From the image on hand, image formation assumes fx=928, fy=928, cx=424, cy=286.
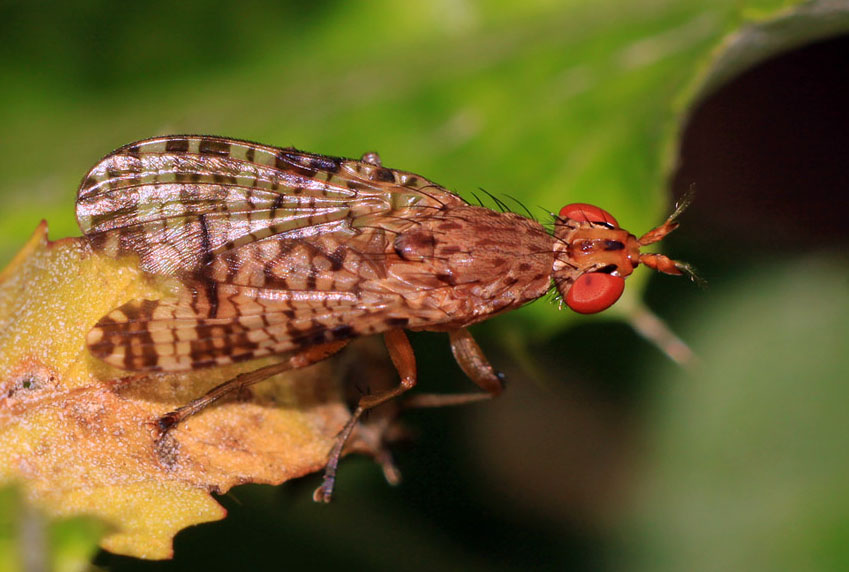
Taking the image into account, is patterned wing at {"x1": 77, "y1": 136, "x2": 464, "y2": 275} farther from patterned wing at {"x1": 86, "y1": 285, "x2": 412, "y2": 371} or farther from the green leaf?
the green leaf

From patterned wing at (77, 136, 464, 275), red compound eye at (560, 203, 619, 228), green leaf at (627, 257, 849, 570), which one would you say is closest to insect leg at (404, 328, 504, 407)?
patterned wing at (77, 136, 464, 275)

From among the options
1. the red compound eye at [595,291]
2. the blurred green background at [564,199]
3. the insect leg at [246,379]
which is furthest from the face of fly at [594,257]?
the insect leg at [246,379]

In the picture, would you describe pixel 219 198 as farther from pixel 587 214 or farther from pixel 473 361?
pixel 587 214

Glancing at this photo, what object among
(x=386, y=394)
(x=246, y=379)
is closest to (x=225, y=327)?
(x=246, y=379)

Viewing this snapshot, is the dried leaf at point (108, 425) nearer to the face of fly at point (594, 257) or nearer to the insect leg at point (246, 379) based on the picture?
the insect leg at point (246, 379)

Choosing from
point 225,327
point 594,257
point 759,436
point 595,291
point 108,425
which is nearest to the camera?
point 108,425

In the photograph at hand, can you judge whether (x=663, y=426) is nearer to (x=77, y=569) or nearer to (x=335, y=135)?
(x=335, y=135)
